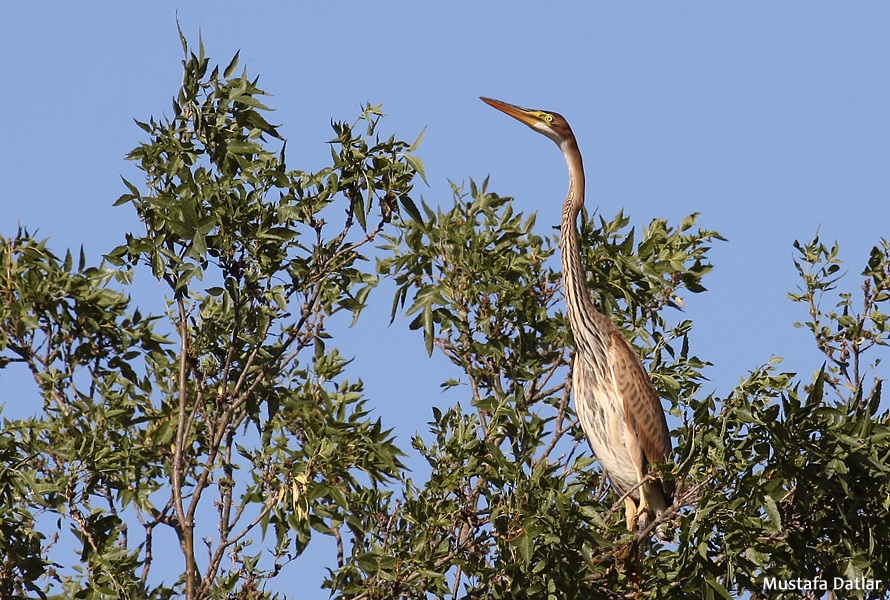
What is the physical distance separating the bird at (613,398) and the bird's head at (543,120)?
1.52 metres

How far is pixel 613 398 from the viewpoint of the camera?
25.8 feet

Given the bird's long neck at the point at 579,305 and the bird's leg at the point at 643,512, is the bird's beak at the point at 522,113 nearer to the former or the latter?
the bird's long neck at the point at 579,305

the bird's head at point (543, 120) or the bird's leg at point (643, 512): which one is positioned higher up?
the bird's head at point (543, 120)

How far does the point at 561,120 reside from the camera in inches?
371

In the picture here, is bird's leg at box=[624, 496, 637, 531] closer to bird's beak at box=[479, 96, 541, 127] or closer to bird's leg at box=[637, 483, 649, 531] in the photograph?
bird's leg at box=[637, 483, 649, 531]

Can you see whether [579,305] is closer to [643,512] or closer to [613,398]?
[613,398]

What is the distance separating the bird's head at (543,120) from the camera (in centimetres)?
936

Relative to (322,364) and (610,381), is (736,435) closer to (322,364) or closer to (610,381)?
(610,381)

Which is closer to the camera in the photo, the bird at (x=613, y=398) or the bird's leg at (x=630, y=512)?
the bird's leg at (x=630, y=512)

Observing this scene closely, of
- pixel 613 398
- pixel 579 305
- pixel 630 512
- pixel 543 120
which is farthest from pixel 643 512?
pixel 543 120

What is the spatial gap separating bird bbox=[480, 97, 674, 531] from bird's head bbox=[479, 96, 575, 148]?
1.52m

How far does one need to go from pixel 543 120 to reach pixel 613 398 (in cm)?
251

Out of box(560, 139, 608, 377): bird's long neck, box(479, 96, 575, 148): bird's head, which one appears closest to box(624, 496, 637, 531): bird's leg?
box(560, 139, 608, 377): bird's long neck

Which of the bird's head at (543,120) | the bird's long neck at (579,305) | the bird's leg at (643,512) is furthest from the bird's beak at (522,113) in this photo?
the bird's leg at (643,512)
